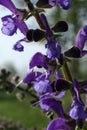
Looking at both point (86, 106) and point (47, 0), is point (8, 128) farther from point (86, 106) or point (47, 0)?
point (47, 0)

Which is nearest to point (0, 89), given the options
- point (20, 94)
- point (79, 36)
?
point (20, 94)

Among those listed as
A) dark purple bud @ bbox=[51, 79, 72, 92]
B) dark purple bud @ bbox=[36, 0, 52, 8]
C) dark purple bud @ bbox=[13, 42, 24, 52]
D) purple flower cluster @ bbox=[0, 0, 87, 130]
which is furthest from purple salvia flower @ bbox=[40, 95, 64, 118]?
dark purple bud @ bbox=[36, 0, 52, 8]

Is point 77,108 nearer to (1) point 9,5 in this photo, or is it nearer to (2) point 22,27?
(2) point 22,27

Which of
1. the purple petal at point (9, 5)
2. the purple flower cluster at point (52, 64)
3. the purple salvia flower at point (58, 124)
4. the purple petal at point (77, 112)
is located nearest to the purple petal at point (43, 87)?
the purple flower cluster at point (52, 64)

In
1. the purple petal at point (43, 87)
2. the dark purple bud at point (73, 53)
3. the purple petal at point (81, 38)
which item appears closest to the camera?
the purple petal at point (43, 87)

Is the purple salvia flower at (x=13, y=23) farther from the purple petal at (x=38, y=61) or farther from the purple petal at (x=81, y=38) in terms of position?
the purple petal at (x=81, y=38)

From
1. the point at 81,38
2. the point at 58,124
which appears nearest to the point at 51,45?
the point at 81,38

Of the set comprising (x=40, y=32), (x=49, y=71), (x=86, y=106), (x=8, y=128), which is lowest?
(x=8, y=128)

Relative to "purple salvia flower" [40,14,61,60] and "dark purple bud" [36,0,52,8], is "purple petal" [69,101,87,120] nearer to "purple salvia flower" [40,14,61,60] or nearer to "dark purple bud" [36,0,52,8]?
"purple salvia flower" [40,14,61,60]
